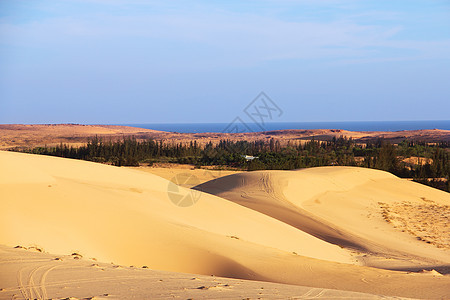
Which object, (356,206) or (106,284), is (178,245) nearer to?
(106,284)

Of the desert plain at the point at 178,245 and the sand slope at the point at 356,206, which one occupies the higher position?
the desert plain at the point at 178,245

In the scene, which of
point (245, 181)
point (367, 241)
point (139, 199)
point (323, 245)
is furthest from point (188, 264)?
point (245, 181)

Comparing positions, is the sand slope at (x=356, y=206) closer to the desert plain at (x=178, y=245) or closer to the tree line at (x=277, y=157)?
the desert plain at (x=178, y=245)

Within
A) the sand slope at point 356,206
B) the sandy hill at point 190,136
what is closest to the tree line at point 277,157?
the sand slope at point 356,206

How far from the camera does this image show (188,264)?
25.8 ft

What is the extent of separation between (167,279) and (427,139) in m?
66.4

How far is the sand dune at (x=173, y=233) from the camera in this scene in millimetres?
7617

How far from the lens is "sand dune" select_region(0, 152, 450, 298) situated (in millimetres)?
7617

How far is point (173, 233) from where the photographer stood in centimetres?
915

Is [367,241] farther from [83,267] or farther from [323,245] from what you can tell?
[83,267]

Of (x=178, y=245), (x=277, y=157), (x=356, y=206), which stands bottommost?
(x=356, y=206)

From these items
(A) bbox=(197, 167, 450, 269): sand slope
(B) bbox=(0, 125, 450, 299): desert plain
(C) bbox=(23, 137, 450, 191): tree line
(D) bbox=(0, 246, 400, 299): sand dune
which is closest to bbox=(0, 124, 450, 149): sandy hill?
(C) bbox=(23, 137, 450, 191): tree line

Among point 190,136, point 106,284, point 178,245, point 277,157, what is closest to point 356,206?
point 178,245

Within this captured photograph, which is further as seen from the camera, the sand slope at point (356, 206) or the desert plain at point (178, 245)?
the sand slope at point (356, 206)
